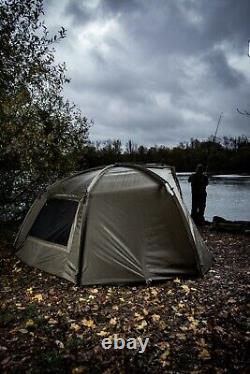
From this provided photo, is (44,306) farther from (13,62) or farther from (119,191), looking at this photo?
(13,62)

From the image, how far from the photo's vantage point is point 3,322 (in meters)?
4.91

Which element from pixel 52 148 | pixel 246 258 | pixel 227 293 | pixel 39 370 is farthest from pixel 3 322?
pixel 52 148

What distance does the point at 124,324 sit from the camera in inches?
192

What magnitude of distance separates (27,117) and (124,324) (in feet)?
24.5

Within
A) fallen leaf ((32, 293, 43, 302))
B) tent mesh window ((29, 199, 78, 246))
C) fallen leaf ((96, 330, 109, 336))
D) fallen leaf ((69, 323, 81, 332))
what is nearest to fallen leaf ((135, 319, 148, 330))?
fallen leaf ((96, 330, 109, 336))

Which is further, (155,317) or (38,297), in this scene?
(38,297)

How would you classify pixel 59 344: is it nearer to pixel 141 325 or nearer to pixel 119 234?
pixel 141 325

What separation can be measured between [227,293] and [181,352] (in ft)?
7.01

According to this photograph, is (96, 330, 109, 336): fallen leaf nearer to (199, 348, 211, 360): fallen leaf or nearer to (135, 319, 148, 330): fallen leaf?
(135, 319, 148, 330): fallen leaf

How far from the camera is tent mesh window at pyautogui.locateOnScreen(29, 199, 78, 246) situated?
6.88 metres

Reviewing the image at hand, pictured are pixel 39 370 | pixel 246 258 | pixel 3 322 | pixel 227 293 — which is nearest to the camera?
pixel 39 370

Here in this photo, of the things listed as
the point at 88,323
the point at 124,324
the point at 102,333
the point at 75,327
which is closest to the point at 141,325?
the point at 124,324

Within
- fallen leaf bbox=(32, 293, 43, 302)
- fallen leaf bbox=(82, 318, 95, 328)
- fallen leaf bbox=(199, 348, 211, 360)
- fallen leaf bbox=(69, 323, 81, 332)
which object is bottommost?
fallen leaf bbox=(32, 293, 43, 302)

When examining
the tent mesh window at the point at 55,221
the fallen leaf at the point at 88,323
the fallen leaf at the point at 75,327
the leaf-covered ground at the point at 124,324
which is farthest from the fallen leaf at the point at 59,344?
the tent mesh window at the point at 55,221
